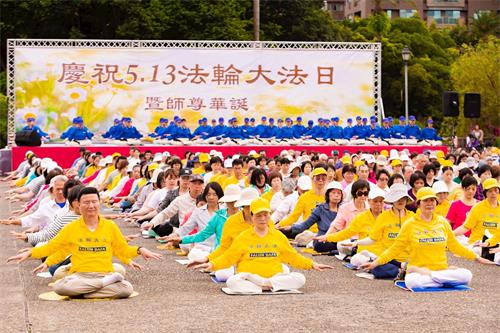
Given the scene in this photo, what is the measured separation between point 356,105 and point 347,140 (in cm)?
245

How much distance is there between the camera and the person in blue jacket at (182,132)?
3641cm

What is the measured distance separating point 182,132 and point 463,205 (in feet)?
73.9

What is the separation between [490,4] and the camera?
91.5m

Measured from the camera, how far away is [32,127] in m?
35.5

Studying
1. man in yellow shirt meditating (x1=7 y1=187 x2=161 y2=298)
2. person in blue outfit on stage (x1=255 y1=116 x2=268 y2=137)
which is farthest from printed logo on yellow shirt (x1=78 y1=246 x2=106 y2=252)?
person in blue outfit on stage (x1=255 y1=116 x2=268 y2=137)

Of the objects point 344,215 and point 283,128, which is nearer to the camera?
point 344,215

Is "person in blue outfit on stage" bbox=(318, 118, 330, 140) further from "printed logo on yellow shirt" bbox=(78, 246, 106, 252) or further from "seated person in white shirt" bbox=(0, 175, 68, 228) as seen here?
"printed logo on yellow shirt" bbox=(78, 246, 106, 252)

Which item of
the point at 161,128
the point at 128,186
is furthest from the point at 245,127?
the point at 128,186

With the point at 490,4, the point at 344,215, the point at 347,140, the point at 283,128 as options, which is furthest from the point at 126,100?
the point at 490,4

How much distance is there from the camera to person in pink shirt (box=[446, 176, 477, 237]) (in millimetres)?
14654

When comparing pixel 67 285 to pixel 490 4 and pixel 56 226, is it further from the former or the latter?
pixel 490 4

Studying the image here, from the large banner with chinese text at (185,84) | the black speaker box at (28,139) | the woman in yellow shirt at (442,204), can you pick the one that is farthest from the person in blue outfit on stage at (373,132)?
the woman in yellow shirt at (442,204)

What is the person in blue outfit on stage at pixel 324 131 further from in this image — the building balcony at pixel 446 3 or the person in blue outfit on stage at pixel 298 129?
the building balcony at pixel 446 3

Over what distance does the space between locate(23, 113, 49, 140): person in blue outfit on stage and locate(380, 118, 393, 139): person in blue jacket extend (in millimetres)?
11917
